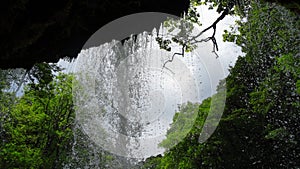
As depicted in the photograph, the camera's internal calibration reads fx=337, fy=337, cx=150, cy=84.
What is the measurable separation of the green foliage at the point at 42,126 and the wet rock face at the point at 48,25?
1422cm

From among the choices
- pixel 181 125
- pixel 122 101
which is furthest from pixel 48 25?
pixel 122 101

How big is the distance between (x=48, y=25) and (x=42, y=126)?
17474 mm

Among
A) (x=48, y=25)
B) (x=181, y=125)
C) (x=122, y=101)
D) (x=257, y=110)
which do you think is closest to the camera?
(x=48, y=25)

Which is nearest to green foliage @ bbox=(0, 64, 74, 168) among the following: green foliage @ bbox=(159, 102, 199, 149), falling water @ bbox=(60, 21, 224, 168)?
falling water @ bbox=(60, 21, 224, 168)

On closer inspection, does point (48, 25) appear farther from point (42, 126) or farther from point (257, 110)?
point (42, 126)

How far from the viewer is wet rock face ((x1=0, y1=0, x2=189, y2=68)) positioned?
2.53 meters

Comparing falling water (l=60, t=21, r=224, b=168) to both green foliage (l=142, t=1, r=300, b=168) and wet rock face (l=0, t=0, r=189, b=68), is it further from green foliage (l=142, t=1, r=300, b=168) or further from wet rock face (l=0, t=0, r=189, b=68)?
wet rock face (l=0, t=0, r=189, b=68)

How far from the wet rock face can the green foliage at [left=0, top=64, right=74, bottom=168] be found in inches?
560

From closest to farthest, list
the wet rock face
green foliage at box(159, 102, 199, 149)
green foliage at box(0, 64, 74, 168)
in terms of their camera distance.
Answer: the wet rock face → green foliage at box(0, 64, 74, 168) → green foliage at box(159, 102, 199, 149)

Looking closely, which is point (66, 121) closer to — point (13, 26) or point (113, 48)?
point (113, 48)

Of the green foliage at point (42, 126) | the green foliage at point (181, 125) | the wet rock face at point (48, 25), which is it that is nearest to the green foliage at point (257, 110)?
the green foliage at point (181, 125)

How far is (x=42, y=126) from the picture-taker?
19.1m

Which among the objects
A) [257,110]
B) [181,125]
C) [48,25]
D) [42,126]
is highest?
[42,126]

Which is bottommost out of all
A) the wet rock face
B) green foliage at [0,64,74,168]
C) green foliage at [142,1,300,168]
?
the wet rock face
